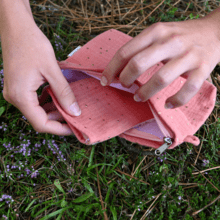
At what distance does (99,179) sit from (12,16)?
58.1 inches

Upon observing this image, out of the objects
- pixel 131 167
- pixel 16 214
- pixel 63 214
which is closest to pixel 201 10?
pixel 131 167

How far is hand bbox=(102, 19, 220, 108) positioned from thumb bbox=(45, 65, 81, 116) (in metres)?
0.30

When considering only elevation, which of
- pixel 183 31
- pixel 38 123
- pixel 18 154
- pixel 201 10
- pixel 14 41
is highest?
pixel 14 41

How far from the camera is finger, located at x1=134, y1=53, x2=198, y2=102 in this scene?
3.76ft

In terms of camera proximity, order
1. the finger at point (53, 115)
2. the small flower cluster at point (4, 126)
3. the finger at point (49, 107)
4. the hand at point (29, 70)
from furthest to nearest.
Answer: the small flower cluster at point (4, 126) < the finger at point (49, 107) < the finger at point (53, 115) < the hand at point (29, 70)

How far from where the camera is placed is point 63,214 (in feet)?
5.60

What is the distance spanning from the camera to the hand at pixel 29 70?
1.36 metres

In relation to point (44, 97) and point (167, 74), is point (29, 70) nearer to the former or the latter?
point (44, 97)

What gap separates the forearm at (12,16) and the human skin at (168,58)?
2.38 feet

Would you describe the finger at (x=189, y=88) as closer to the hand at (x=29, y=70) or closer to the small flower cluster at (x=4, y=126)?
the hand at (x=29, y=70)

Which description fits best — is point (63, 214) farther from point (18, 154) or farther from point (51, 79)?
point (51, 79)

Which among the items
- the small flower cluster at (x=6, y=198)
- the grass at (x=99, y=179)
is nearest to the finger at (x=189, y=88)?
the grass at (x=99, y=179)

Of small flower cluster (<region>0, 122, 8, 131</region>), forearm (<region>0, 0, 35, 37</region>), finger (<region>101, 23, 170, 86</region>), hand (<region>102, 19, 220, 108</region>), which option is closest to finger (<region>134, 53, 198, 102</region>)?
hand (<region>102, 19, 220, 108</region>)

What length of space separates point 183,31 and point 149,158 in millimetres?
1179
